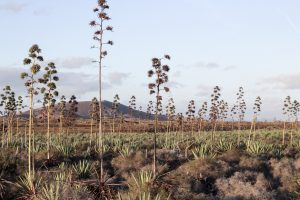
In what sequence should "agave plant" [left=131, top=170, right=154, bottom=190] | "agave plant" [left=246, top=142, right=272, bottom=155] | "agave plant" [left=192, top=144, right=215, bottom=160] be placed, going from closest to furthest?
1. "agave plant" [left=131, top=170, right=154, bottom=190]
2. "agave plant" [left=192, top=144, right=215, bottom=160]
3. "agave plant" [left=246, top=142, right=272, bottom=155]

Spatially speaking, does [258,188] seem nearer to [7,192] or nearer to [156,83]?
[156,83]

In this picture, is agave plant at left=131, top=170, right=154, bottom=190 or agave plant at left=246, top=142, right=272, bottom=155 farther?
agave plant at left=246, top=142, right=272, bottom=155

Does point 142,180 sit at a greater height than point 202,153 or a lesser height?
lesser

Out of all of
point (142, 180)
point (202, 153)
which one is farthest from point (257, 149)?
point (142, 180)

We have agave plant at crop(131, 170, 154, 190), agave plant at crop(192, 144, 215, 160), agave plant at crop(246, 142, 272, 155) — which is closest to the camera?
agave plant at crop(131, 170, 154, 190)

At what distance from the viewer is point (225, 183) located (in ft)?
64.8

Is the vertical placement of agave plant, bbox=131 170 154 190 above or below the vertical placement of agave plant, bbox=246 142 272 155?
below

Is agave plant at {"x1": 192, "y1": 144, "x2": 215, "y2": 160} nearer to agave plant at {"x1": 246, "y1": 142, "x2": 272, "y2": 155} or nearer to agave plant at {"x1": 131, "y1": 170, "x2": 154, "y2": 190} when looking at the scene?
agave plant at {"x1": 246, "y1": 142, "x2": 272, "y2": 155}

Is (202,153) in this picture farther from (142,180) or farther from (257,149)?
(142,180)

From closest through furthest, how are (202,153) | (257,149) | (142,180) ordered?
(142,180), (202,153), (257,149)

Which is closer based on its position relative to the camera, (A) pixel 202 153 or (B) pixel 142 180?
(B) pixel 142 180

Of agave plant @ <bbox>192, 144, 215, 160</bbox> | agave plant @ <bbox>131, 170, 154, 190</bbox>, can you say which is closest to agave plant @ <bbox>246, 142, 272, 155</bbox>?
agave plant @ <bbox>192, 144, 215, 160</bbox>

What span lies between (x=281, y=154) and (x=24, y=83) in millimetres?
17887

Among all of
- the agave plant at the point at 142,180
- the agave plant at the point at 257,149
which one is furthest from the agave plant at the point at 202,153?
the agave plant at the point at 142,180
